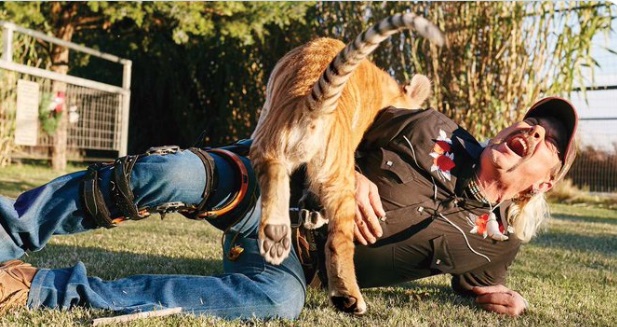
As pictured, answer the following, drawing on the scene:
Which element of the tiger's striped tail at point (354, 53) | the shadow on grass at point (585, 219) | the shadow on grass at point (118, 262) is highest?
the tiger's striped tail at point (354, 53)

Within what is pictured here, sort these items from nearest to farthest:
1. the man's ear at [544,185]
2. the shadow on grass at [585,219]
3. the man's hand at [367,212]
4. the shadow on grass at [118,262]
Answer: the man's hand at [367,212]
the man's ear at [544,185]
the shadow on grass at [118,262]
the shadow on grass at [585,219]

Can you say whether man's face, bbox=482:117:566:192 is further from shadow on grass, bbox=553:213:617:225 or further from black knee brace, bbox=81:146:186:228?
shadow on grass, bbox=553:213:617:225

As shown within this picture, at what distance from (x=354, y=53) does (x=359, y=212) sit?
2.35ft

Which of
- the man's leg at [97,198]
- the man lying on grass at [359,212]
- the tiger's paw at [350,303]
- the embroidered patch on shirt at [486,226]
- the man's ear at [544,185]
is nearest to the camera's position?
the man's leg at [97,198]

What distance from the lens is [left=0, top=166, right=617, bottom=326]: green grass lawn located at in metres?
2.24

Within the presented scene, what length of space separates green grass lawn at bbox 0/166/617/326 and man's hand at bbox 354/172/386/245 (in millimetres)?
299

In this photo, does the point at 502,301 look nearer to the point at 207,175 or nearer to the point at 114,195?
the point at 207,175

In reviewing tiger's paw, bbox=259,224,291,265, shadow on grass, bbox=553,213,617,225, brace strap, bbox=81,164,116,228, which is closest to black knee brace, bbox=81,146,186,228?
brace strap, bbox=81,164,116,228

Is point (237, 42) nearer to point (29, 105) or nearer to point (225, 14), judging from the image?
point (225, 14)

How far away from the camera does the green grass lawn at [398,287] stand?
2.24m

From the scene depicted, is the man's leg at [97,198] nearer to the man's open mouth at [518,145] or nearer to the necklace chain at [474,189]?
the necklace chain at [474,189]

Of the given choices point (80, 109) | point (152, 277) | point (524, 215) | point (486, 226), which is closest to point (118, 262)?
point (152, 277)

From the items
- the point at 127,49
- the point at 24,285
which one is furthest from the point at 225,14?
the point at 24,285

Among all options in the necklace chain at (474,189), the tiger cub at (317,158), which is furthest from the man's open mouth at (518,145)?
the tiger cub at (317,158)
